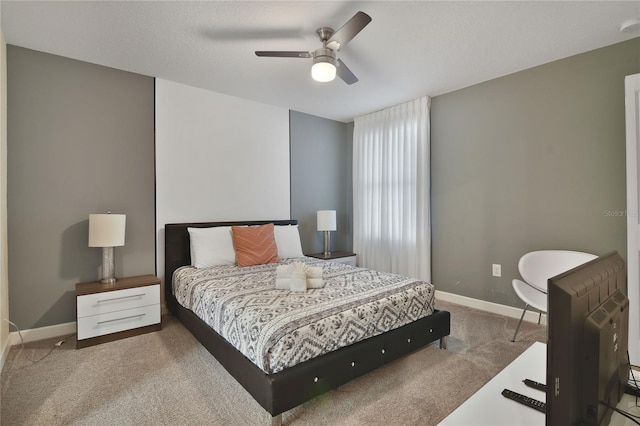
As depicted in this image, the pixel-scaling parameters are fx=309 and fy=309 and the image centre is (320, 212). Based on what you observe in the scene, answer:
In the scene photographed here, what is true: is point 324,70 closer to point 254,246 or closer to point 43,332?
point 254,246

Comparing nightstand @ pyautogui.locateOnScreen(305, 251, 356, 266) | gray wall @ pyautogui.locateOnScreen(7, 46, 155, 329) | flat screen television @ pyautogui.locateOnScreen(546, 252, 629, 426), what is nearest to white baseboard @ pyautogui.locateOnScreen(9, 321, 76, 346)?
gray wall @ pyautogui.locateOnScreen(7, 46, 155, 329)

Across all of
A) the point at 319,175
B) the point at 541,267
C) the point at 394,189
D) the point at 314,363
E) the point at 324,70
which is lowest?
the point at 314,363

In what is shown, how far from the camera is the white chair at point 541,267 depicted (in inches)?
104

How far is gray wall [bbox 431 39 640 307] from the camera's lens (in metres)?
2.66

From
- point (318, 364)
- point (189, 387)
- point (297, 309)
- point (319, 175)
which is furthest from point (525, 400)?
point (319, 175)

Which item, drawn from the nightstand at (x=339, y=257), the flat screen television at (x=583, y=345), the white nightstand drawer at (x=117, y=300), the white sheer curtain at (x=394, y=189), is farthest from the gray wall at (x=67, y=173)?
the flat screen television at (x=583, y=345)

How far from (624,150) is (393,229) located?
2389 mm

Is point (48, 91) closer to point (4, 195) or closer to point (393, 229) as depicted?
point (4, 195)

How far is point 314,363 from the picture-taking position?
172 cm

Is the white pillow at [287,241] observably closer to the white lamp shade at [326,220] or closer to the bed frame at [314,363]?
the white lamp shade at [326,220]

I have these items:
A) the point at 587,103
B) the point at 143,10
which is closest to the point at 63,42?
the point at 143,10

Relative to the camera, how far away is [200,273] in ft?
9.63

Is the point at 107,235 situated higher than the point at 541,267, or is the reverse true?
the point at 107,235

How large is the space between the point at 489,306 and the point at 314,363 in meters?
2.54
